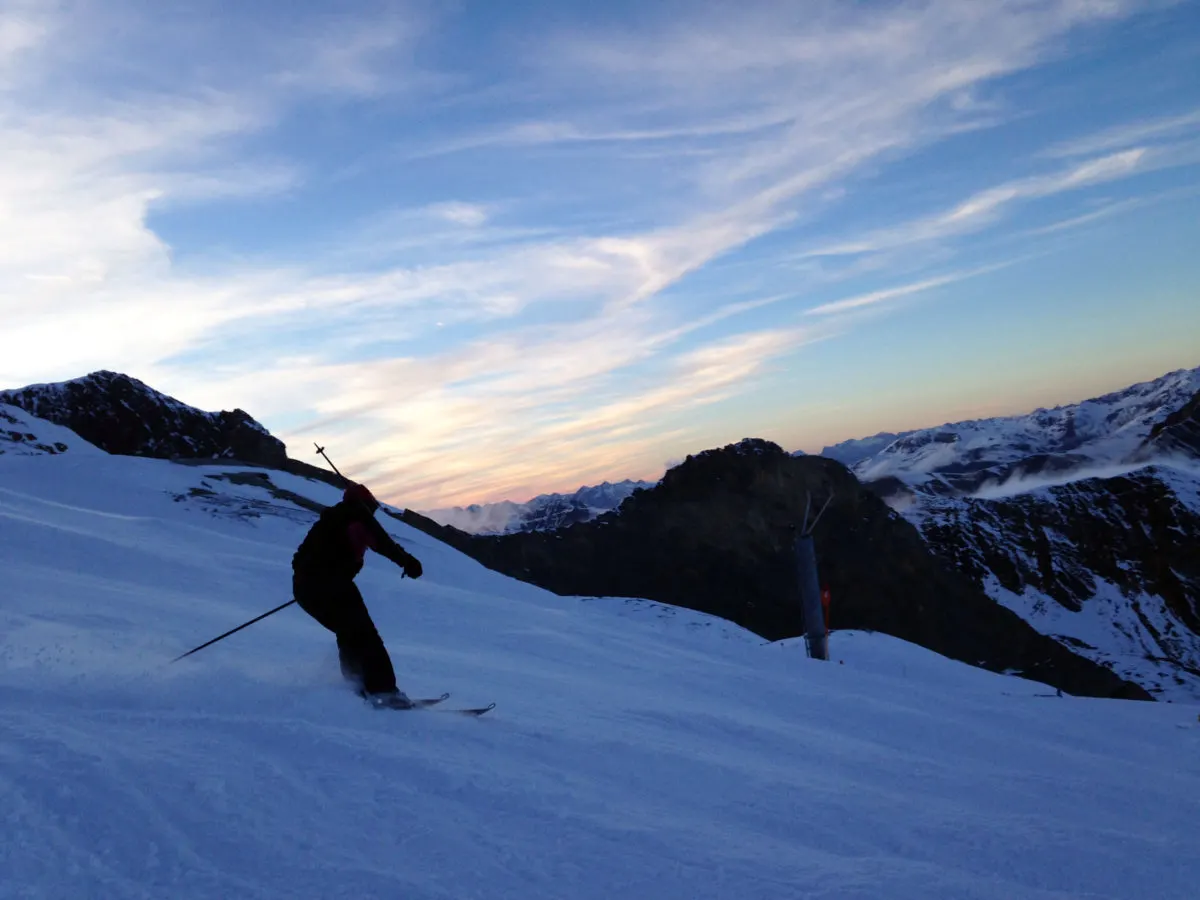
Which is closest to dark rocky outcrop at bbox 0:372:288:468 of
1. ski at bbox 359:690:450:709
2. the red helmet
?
the red helmet

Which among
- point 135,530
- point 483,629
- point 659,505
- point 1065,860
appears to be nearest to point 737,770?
point 1065,860

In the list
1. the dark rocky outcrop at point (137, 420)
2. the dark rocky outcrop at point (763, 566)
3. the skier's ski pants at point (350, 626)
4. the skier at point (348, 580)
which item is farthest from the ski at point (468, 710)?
the dark rocky outcrop at point (763, 566)

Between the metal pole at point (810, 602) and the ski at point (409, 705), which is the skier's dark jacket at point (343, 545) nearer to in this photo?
the ski at point (409, 705)

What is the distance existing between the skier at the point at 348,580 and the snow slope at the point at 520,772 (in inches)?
12.1

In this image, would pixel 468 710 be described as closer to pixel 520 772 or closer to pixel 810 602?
pixel 520 772

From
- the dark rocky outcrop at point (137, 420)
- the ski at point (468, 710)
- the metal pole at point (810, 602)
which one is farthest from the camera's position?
the dark rocky outcrop at point (137, 420)

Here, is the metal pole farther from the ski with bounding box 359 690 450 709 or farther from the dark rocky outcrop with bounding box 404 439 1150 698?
the dark rocky outcrop with bounding box 404 439 1150 698

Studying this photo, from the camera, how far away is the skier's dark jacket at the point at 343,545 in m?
6.66

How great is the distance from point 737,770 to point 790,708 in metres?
2.71

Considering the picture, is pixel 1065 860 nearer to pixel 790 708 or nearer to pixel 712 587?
pixel 790 708

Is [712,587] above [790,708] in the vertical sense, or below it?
below

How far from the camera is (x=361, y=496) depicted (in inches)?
268

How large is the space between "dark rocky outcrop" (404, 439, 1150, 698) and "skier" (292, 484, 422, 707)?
226 ft

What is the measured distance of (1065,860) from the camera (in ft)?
16.4
